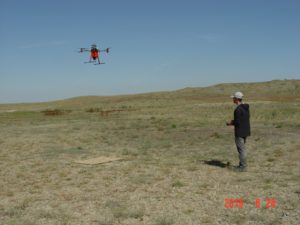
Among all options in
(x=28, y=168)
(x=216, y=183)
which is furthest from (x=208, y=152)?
(x=28, y=168)

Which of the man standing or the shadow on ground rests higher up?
Result: the man standing

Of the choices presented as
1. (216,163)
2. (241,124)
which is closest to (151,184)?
(241,124)

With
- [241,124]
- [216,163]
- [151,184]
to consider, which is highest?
[241,124]

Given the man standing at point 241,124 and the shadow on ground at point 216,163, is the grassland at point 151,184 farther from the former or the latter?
the man standing at point 241,124

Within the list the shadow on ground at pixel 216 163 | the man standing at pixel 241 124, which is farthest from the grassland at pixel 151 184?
the man standing at pixel 241 124

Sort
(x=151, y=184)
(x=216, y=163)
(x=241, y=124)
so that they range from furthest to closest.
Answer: (x=216, y=163) < (x=241, y=124) < (x=151, y=184)

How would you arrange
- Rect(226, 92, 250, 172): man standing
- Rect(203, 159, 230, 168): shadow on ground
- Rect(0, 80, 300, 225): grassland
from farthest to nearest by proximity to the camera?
1. Rect(203, 159, 230, 168): shadow on ground
2. Rect(226, 92, 250, 172): man standing
3. Rect(0, 80, 300, 225): grassland

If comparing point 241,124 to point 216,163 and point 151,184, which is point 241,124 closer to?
point 216,163

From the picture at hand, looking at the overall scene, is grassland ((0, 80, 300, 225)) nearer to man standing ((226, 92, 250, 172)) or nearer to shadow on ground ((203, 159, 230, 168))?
shadow on ground ((203, 159, 230, 168))

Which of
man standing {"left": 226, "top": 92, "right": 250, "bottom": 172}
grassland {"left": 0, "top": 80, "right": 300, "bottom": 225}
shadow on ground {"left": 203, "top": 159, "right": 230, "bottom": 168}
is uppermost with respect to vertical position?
man standing {"left": 226, "top": 92, "right": 250, "bottom": 172}

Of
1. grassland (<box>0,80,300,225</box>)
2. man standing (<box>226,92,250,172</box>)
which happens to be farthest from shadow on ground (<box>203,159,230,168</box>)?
man standing (<box>226,92,250,172</box>)

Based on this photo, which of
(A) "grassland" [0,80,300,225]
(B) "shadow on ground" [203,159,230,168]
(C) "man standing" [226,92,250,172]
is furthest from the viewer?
(B) "shadow on ground" [203,159,230,168]

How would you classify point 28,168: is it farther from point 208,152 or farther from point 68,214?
point 208,152

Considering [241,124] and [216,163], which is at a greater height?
[241,124]
